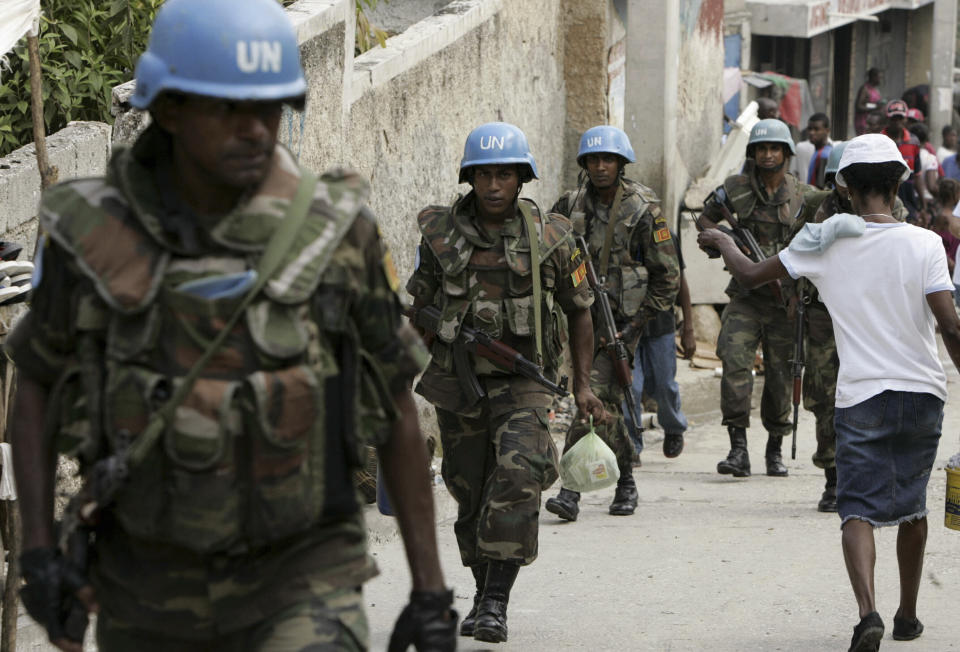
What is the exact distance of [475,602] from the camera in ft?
17.8

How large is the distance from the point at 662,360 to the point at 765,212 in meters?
0.99

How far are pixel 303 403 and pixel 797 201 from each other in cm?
638

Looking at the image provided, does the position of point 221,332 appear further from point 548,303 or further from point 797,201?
point 797,201

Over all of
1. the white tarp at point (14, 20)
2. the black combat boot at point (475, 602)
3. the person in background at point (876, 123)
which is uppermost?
the white tarp at point (14, 20)

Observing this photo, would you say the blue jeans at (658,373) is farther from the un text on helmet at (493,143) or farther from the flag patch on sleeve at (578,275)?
the un text on helmet at (493,143)

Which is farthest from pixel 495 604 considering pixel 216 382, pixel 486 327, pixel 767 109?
pixel 767 109

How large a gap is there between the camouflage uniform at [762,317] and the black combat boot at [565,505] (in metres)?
1.49

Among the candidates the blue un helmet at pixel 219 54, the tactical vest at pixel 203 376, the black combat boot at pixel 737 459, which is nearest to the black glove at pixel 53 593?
the tactical vest at pixel 203 376

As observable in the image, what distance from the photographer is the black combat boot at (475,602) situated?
5389 millimetres

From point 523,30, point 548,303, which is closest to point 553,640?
point 548,303

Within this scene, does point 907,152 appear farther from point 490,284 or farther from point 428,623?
point 428,623

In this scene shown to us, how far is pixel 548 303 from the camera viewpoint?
5.54 metres

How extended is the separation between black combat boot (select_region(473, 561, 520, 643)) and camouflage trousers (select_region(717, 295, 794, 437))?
354 centimetres

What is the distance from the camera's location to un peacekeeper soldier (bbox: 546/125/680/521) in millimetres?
7773
